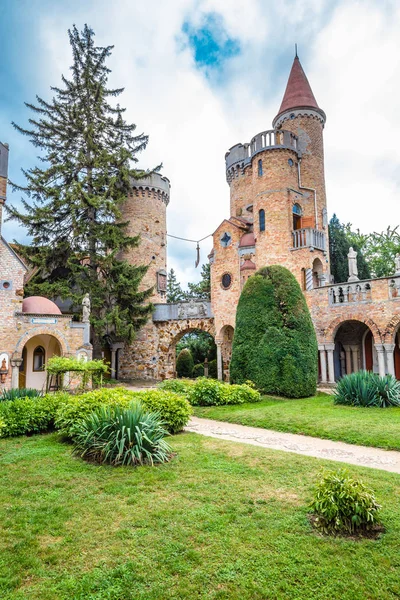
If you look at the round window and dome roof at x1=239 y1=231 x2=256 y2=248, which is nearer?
dome roof at x1=239 y1=231 x2=256 y2=248

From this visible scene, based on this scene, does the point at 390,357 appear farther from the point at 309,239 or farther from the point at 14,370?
the point at 14,370

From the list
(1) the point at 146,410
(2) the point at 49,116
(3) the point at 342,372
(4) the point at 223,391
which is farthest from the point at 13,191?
(3) the point at 342,372

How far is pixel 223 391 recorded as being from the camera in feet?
45.2

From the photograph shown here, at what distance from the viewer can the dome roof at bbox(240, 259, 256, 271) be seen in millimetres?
24266

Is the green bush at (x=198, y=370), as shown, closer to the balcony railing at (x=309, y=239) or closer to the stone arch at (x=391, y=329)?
the balcony railing at (x=309, y=239)

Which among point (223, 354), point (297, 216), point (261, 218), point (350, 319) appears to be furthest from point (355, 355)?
point (261, 218)

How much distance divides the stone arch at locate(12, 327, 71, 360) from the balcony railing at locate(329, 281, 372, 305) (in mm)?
13825

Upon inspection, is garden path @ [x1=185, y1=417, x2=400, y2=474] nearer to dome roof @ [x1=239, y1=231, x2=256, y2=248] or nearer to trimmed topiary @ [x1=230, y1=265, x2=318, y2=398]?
trimmed topiary @ [x1=230, y1=265, x2=318, y2=398]

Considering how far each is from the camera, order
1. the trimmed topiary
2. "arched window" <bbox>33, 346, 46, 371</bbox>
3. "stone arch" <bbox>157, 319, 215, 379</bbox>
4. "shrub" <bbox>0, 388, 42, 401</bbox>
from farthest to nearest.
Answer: "stone arch" <bbox>157, 319, 215, 379</bbox> < "arched window" <bbox>33, 346, 46, 371</bbox> < the trimmed topiary < "shrub" <bbox>0, 388, 42, 401</bbox>

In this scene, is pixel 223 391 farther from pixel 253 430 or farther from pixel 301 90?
pixel 301 90

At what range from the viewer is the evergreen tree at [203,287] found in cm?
3522

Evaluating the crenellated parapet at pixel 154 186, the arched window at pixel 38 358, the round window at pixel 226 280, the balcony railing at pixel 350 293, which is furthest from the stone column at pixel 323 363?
the crenellated parapet at pixel 154 186

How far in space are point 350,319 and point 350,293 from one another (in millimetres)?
1313

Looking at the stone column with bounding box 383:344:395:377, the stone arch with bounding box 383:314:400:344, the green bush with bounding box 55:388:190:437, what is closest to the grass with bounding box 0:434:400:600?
the green bush with bounding box 55:388:190:437
